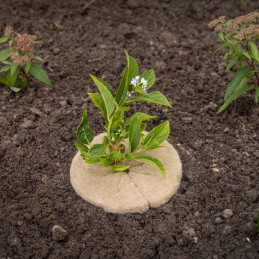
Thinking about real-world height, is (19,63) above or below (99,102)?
below

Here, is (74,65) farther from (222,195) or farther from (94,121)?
(222,195)

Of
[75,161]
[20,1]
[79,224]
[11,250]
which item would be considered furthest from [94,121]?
[20,1]

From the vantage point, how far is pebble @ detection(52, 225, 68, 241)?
261 centimetres

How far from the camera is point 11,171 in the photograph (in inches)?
121

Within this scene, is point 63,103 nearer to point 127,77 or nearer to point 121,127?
point 121,127

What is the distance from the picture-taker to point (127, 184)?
2883mm

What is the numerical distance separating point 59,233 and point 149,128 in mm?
1253

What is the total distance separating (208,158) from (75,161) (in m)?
1.04

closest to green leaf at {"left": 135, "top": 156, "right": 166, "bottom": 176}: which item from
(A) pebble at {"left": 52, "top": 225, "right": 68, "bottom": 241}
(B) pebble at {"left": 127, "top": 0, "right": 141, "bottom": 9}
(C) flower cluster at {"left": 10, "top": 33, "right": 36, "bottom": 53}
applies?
(A) pebble at {"left": 52, "top": 225, "right": 68, "bottom": 241}

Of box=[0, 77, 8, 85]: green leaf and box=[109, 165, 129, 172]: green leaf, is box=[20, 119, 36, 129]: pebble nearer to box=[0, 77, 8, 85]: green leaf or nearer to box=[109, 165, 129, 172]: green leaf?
box=[0, 77, 8, 85]: green leaf

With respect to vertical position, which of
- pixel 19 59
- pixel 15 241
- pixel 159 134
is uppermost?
pixel 19 59

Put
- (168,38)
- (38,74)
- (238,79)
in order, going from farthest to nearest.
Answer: (168,38) → (38,74) → (238,79)

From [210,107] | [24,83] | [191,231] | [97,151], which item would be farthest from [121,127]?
[24,83]

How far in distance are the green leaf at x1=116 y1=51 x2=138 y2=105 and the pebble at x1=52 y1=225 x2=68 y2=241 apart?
0.94 metres
